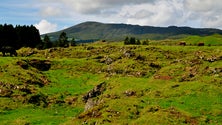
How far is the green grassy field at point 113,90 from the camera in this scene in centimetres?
4172

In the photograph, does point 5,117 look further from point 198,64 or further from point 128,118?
point 198,64

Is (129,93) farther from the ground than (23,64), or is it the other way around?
(23,64)

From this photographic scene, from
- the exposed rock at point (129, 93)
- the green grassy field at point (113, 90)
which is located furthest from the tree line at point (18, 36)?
the exposed rock at point (129, 93)

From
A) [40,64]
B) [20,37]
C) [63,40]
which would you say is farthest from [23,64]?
[63,40]

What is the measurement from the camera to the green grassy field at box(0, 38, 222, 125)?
41.7 meters

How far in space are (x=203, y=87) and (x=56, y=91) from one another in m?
29.5

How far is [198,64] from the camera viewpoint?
262 ft

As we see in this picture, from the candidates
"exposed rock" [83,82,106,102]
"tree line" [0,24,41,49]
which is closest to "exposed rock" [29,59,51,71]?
"exposed rock" [83,82,106,102]

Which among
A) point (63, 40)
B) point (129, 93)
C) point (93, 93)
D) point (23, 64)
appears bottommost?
point (93, 93)

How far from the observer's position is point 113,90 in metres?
62.4

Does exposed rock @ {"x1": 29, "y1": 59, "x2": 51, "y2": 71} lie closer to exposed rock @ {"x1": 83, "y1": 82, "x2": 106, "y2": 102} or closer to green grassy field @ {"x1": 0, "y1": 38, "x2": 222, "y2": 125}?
green grassy field @ {"x1": 0, "y1": 38, "x2": 222, "y2": 125}

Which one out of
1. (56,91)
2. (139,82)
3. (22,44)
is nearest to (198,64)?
(139,82)

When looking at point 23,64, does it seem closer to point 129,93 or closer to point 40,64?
point 40,64

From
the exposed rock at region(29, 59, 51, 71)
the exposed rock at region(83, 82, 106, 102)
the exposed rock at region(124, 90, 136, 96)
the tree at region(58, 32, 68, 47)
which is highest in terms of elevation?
the tree at region(58, 32, 68, 47)
